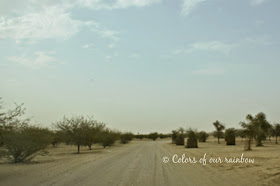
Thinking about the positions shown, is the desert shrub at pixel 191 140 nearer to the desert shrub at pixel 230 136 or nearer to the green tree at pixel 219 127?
the desert shrub at pixel 230 136

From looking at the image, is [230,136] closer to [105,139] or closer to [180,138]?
[180,138]

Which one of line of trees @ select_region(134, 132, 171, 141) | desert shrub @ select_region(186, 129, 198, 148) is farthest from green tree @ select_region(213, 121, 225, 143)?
line of trees @ select_region(134, 132, 171, 141)

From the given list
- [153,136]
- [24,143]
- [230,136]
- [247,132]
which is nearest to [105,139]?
[230,136]

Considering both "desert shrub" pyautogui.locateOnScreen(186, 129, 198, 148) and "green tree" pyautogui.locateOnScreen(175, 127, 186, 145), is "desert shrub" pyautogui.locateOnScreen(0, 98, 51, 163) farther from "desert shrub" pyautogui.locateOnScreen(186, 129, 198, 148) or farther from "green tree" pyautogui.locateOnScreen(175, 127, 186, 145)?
"green tree" pyautogui.locateOnScreen(175, 127, 186, 145)

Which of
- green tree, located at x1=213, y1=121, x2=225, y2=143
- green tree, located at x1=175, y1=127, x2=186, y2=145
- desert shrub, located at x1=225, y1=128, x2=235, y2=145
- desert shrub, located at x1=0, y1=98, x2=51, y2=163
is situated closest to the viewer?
desert shrub, located at x1=0, y1=98, x2=51, y2=163

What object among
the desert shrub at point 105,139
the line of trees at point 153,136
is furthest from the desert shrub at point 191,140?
the line of trees at point 153,136

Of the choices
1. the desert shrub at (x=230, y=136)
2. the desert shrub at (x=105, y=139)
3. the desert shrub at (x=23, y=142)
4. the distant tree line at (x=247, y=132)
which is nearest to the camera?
the desert shrub at (x=23, y=142)

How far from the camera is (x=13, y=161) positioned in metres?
27.0

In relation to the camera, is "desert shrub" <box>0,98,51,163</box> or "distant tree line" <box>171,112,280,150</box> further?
"distant tree line" <box>171,112,280,150</box>

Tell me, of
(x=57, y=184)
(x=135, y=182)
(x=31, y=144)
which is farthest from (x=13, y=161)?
(x=135, y=182)

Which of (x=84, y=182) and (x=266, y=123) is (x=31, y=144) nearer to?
(x=84, y=182)

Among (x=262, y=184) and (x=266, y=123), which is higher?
(x=266, y=123)

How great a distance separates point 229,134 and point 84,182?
168 feet

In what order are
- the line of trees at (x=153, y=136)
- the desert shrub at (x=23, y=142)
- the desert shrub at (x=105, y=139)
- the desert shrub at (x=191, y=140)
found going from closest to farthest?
the desert shrub at (x=23, y=142)
the desert shrub at (x=191, y=140)
the desert shrub at (x=105, y=139)
the line of trees at (x=153, y=136)
